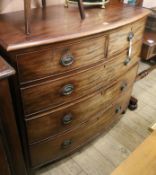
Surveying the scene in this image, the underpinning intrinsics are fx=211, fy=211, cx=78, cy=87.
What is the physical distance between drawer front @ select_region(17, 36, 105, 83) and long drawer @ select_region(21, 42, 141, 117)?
48 mm

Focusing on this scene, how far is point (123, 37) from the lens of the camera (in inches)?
47.3

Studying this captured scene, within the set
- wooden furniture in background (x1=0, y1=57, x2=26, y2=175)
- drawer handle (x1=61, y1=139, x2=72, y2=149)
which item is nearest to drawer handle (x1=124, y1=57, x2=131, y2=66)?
drawer handle (x1=61, y1=139, x2=72, y2=149)

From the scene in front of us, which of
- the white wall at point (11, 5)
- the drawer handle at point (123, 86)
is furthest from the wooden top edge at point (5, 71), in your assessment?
the drawer handle at point (123, 86)

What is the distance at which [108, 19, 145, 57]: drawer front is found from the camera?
1140 mm

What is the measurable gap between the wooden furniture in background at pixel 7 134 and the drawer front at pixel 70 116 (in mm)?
155

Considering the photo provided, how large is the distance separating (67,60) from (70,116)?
36 cm

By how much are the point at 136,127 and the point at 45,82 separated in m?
1.12

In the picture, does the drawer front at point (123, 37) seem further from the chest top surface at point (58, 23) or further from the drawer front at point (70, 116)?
the drawer front at point (70, 116)

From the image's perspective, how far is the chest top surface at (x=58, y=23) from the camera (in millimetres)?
852

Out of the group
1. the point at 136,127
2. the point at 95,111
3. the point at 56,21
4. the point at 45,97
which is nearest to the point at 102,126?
the point at 95,111

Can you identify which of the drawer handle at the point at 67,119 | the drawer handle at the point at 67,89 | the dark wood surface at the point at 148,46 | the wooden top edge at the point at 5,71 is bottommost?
the drawer handle at the point at 67,119

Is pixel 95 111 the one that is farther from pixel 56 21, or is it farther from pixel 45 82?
pixel 56 21

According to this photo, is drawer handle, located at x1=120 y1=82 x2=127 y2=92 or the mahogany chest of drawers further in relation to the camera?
drawer handle, located at x1=120 y1=82 x2=127 y2=92

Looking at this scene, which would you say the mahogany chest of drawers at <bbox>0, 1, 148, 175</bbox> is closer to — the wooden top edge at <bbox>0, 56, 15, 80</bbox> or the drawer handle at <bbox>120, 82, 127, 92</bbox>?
the drawer handle at <bbox>120, 82, 127, 92</bbox>
